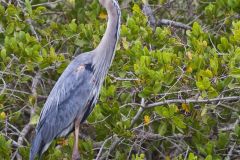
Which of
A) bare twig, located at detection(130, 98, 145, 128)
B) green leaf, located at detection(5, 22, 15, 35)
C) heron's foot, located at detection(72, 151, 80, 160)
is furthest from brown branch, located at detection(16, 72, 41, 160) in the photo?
bare twig, located at detection(130, 98, 145, 128)

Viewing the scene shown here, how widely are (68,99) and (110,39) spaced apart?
0.58 m

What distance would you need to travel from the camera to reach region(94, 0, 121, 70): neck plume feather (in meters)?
4.59

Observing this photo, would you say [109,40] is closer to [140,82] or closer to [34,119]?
[140,82]


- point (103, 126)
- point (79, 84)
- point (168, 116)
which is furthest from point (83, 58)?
point (168, 116)

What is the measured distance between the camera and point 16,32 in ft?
16.8

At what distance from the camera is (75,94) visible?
Result: 16.0 ft

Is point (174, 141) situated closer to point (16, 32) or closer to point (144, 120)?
point (144, 120)

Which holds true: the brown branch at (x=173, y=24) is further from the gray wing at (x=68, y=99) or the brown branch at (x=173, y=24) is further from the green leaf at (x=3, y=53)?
the green leaf at (x=3, y=53)

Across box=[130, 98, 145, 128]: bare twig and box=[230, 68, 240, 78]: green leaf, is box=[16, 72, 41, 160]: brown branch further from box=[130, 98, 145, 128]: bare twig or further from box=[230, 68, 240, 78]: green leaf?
box=[230, 68, 240, 78]: green leaf

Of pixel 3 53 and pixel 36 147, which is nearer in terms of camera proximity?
pixel 36 147

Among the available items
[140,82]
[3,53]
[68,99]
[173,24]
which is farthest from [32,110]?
[173,24]

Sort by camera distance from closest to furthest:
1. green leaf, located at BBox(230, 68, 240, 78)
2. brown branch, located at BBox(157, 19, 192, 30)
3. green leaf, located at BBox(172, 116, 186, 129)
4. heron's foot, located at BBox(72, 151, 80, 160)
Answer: green leaf, located at BBox(230, 68, 240, 78)
green leaf, located at BBox(172, 116, 186, 129)
heron's foot, located at BBox(72, 151, 80, 160)
brown branch, located at BBox(157, 19, 192, 30)

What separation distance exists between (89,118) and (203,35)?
41.4 inches

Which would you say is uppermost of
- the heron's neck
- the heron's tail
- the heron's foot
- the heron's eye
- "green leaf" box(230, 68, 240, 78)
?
the heron's neck
